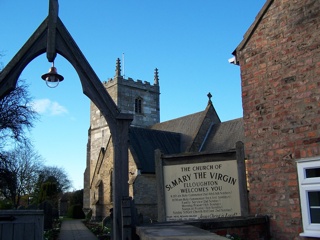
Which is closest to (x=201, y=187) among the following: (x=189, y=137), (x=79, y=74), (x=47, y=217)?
(x=79, y=74)

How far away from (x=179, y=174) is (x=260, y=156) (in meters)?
1.88

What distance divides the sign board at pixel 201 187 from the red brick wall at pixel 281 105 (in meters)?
0.35

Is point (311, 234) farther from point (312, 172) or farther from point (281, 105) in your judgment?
point (281, 105)

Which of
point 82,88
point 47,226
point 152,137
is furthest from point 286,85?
point 152,137

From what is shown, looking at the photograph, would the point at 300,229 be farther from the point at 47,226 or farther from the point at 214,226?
the point at 47,226

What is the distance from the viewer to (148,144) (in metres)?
33.0

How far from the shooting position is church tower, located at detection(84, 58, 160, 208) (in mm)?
46844

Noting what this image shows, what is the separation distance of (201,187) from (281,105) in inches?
98.3

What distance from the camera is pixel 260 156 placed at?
25.1 feet

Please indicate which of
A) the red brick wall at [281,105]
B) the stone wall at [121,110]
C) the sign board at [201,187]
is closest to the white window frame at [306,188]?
the red brick wall at [281,105]

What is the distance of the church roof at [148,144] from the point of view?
3020cm

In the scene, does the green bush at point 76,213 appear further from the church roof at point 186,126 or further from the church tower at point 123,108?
the church roof at point 186,126

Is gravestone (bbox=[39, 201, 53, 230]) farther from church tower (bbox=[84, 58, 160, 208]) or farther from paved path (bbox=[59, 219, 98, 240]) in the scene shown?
church tower (bbox=[84, 58, 160, 208])

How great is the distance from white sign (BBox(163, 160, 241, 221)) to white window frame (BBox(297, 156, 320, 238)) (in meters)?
1.40
